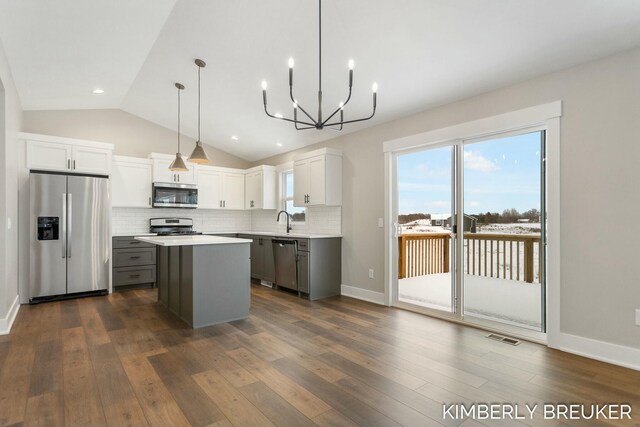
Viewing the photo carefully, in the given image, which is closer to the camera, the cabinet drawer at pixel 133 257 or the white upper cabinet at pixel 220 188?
the cabinet drawer at pixel 133 257

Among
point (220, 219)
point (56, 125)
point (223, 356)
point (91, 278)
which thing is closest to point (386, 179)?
point (223, 356)

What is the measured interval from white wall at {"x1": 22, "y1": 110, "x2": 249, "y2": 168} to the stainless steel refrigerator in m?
1.01

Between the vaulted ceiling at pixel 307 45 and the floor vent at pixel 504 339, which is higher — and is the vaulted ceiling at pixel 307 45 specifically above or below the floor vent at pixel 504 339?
above

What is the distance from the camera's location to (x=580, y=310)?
2.84 meters

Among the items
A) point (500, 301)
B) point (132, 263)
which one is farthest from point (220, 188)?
point (500, 301)

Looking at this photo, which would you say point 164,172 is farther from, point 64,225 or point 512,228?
point 512,228

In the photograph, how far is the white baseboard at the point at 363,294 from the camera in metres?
4.57

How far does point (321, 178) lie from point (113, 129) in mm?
3784

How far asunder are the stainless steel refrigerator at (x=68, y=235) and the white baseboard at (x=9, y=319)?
59 cm

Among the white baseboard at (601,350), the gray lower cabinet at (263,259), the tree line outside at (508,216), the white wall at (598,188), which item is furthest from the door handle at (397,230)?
the gray lower cabinet at (263,259)

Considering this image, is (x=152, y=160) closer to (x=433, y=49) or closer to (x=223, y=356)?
(x=223, y=356)

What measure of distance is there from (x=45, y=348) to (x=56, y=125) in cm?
386

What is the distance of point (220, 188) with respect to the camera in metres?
6.72

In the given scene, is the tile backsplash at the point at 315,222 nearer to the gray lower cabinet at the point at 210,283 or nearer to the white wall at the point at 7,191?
the gray lower cabinet at the point at 210,283
